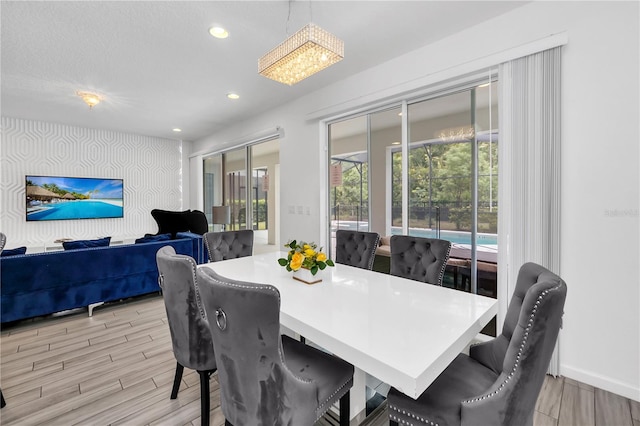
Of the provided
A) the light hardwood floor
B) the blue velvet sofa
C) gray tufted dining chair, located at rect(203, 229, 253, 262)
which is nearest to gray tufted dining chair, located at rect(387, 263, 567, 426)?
the light hardwood floor

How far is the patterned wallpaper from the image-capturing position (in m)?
5.11

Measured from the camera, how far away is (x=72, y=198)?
564cm

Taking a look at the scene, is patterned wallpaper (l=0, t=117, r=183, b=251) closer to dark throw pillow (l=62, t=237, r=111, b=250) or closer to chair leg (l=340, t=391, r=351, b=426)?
dark throw pillow (l=62, t=237, r=111, b=250)

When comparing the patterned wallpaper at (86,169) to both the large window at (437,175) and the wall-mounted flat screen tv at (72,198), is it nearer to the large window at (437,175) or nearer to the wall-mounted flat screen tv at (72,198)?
the wall-mounted flat screen tv at (72,198)

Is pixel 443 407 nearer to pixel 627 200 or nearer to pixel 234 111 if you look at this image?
pixel 627 200

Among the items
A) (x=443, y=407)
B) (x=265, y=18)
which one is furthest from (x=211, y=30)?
(x=443, y=407)

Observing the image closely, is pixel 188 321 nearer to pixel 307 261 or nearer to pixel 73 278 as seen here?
pixel 307 261

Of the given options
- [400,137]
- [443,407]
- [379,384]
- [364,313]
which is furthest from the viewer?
[400,137]

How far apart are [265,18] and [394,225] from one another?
2.33 meters

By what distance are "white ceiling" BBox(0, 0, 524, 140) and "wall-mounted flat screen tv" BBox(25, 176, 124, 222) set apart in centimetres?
160

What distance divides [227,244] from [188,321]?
1.39 meters

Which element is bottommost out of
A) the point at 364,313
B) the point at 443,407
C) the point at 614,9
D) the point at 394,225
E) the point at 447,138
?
the point at 443,407

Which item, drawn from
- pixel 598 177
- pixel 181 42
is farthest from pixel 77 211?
pixel 598 177

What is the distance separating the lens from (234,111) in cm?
479
